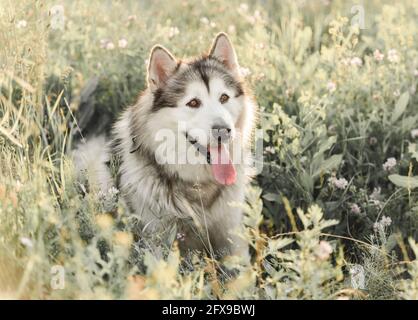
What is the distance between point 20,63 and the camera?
3445 mm

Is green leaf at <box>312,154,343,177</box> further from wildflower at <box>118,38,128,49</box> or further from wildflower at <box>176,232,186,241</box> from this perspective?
wildflower at <box>118,38,128,49</box>

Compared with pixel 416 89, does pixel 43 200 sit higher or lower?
lower

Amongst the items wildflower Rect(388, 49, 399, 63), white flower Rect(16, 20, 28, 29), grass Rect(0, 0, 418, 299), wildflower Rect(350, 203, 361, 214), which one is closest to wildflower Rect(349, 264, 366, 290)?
grass Rect(0, 0, 418, 299)

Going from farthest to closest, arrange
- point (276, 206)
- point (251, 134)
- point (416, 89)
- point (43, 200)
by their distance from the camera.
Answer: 1. point (416, 89)
2. point (276, 206)
3. point (251, 134)
4. point (43, 200)

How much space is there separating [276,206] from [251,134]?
571 mm

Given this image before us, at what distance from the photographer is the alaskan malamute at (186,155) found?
3.67 meters

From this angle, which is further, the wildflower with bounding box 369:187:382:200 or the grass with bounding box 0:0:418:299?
the wildflower with bounding box 369:187:382:200

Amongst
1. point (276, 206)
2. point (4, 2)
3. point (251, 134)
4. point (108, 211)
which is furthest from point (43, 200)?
point (276, 206)

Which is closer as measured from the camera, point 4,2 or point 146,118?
point 4,2

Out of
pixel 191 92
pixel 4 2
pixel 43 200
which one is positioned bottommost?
pixel 43 200

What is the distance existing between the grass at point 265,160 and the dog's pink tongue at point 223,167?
1.41 feet

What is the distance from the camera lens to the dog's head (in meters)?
3.64

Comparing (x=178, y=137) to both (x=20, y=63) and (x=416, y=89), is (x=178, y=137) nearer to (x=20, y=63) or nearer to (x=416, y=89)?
(x=20, y=63)

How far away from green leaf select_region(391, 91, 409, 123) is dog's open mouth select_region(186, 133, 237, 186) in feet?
4.44
